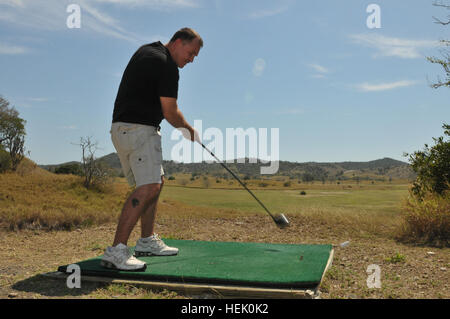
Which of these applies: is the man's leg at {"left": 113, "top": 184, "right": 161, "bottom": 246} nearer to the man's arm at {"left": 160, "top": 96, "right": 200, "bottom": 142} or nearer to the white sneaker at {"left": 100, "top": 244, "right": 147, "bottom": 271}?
the white sneaker at {"left": 100, "top": 244, "right": 147, "bottom": 271}

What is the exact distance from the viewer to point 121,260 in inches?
165

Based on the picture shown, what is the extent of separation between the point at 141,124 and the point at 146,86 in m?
0.43

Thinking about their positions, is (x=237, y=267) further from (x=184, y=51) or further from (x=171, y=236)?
(x=171, y=236)

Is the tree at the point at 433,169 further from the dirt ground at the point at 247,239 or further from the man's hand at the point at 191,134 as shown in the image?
the man's hand at the point at 191,134

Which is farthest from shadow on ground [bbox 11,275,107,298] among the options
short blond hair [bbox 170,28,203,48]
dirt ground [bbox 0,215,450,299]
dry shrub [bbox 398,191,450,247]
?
dry shrub [bbox 398,191,450,247]

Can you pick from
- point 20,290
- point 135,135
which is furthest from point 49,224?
point 135,135

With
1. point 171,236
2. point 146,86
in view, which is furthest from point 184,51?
point 171,236

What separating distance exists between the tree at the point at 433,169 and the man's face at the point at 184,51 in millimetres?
6989

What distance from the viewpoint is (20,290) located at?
162 inches

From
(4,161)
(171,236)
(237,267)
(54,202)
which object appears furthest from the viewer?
(4,161)

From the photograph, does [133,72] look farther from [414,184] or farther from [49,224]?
[414,184]

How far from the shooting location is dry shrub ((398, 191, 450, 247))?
7.62m
